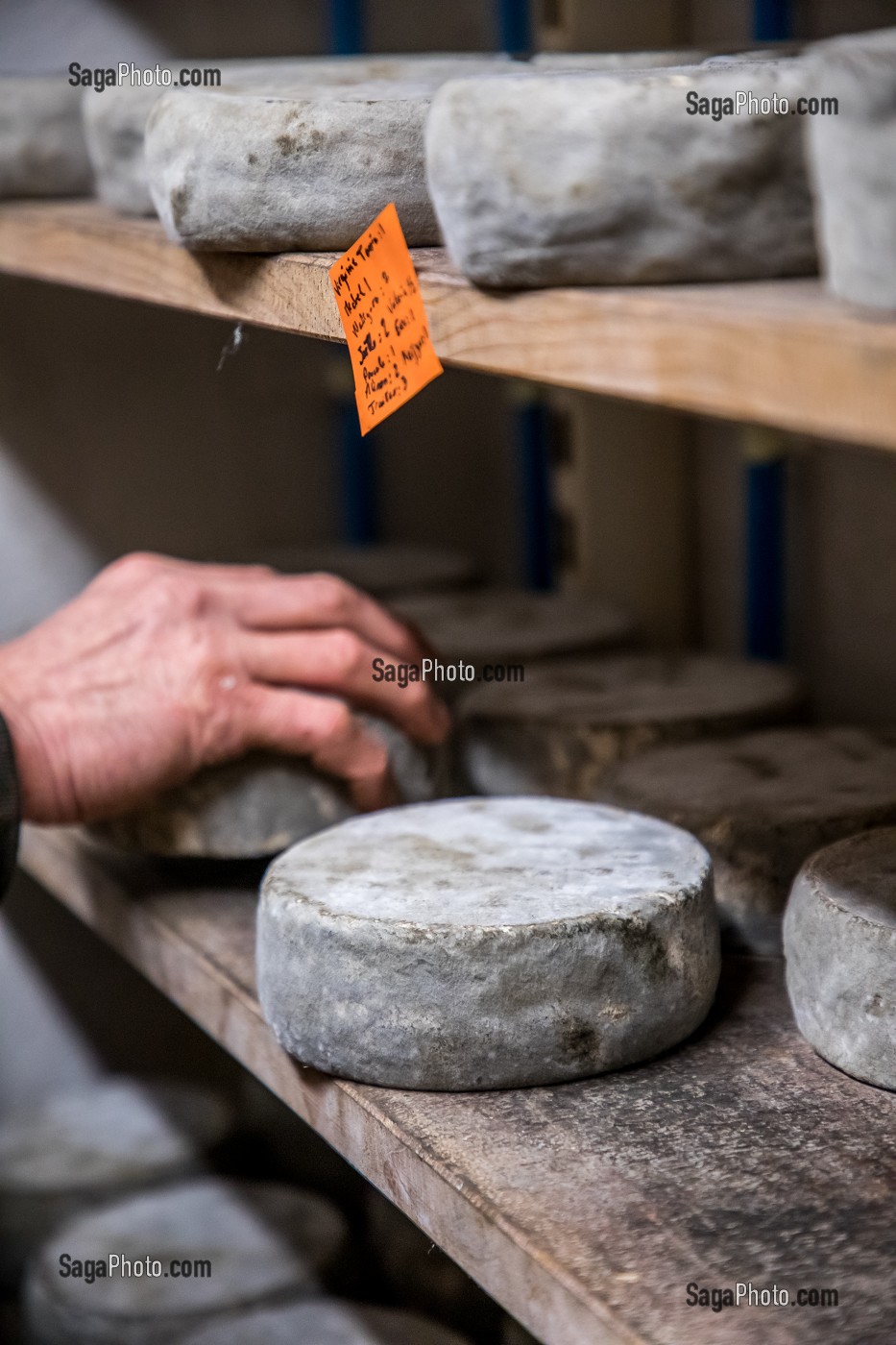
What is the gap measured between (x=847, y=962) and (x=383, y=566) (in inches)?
41.4

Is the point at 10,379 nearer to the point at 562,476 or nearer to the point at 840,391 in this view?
the point at 562,476

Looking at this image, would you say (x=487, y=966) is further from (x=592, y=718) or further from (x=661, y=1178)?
(x=592, y=718)

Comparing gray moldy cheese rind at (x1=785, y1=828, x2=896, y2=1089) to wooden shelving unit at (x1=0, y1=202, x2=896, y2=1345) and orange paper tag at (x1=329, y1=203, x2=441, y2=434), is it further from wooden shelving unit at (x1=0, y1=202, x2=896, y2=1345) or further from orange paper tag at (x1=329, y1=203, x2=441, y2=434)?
orange paper tag at (x1=329, y1=203, x2=441, y2=434)

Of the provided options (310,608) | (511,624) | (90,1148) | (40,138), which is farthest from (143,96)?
(90,1148)

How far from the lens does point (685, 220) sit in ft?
2.06

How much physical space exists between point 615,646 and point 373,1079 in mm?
736

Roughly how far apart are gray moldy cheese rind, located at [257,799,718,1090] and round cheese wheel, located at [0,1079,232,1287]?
0.83m

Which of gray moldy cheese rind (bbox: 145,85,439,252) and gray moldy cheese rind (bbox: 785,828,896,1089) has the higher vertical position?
gray moldy cheese rind (bbox: 145,85,439,252)

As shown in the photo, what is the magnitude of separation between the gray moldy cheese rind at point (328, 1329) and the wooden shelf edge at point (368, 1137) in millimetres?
354

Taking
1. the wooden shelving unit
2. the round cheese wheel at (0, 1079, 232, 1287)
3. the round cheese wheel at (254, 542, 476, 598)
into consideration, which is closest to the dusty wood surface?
the wooden shelving unit

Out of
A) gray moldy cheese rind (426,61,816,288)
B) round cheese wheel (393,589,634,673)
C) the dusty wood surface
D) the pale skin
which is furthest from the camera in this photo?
round cheese wheel (393,589,634,673)

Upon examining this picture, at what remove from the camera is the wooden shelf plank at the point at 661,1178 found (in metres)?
0.64

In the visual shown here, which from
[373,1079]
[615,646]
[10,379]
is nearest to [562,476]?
[615,646]

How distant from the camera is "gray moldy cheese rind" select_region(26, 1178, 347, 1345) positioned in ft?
4.40
